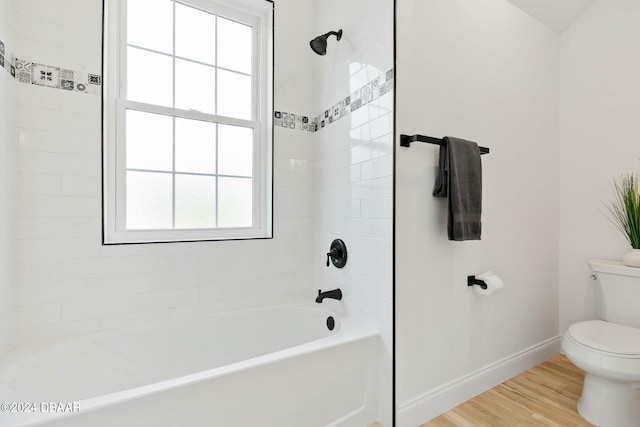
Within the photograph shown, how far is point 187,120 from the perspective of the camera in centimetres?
195

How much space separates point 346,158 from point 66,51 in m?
1.60

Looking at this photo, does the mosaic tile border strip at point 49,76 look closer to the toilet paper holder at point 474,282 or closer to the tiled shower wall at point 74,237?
the tiled shower wall at point 74,237

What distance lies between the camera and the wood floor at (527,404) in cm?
158

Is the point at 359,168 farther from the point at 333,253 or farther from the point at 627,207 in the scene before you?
the point at 627,207

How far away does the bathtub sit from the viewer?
1.05m

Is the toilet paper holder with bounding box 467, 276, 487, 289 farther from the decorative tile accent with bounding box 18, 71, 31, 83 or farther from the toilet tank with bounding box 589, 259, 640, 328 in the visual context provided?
the decorative tile accent with bounding box 18, 71, 31, 83

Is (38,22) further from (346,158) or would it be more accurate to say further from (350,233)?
(350,233)

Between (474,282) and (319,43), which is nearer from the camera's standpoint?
(474,282)

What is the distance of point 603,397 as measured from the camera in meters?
1.52

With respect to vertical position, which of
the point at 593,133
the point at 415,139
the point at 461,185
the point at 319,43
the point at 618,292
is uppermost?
the point at 319,43

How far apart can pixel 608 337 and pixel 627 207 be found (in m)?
0.81

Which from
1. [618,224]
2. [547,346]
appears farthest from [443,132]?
[547,346]

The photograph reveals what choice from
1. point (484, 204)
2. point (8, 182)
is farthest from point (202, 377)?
point (484, 204)

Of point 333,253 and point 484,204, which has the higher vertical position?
point 484,204
